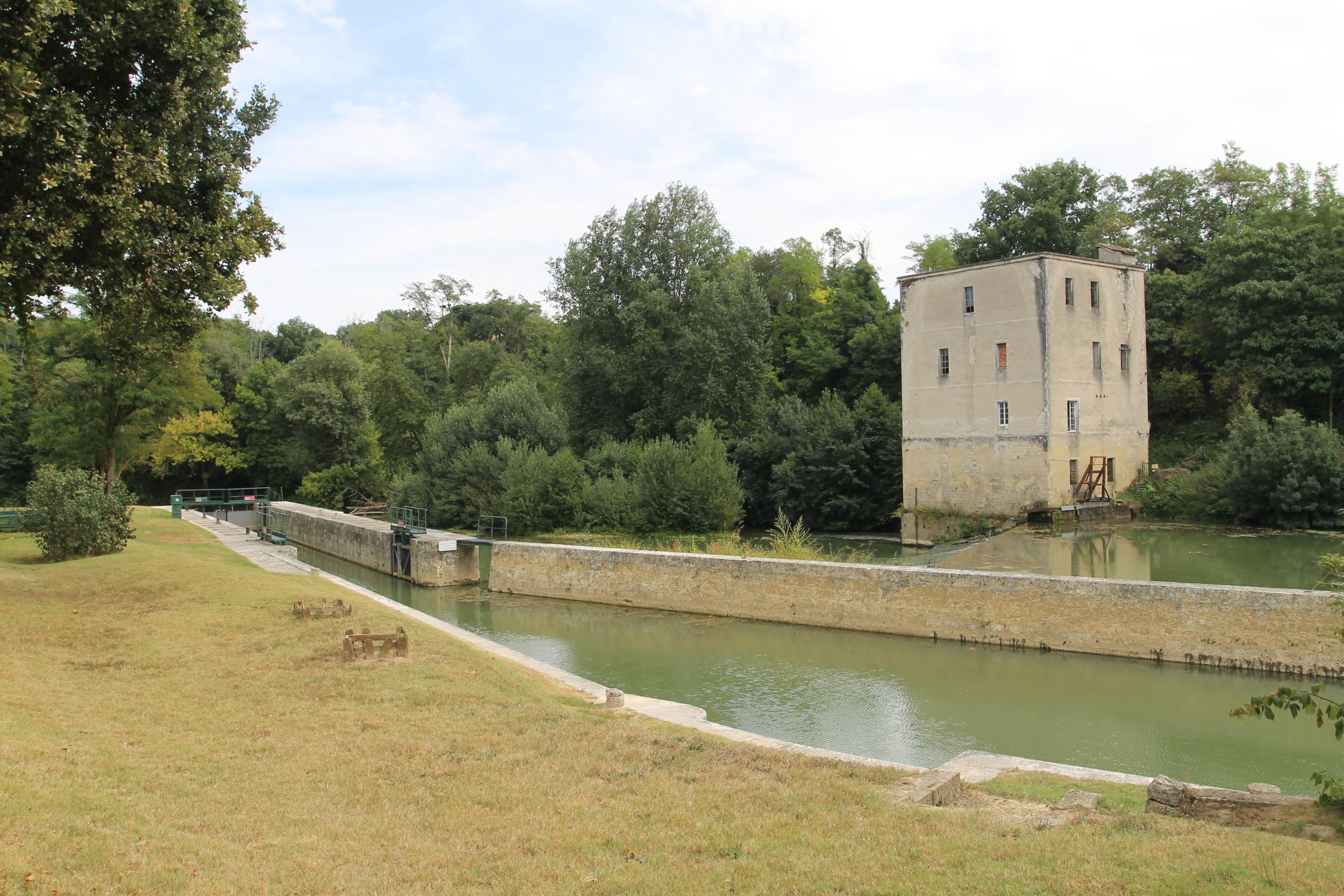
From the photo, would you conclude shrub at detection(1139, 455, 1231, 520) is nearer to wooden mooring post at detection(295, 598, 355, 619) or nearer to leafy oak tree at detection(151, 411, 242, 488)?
wooden mooring post at detection(295, 598, 355, 619)

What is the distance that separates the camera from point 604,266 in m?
44.0

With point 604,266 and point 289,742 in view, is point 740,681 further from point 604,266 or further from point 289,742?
point 604,266

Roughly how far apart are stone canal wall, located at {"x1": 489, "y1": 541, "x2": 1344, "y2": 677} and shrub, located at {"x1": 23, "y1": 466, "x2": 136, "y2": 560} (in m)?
11.5

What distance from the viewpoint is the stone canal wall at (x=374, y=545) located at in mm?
29109

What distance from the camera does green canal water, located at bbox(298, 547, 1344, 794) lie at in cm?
1182

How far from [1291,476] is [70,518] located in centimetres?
3241

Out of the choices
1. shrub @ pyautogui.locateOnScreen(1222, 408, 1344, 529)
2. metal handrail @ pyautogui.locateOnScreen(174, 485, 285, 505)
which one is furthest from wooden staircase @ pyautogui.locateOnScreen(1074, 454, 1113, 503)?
metal handrail @ pyautogui.locateOnScreen(174, 485, 285, 505)

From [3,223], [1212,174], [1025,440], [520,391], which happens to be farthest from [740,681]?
[1212,174]

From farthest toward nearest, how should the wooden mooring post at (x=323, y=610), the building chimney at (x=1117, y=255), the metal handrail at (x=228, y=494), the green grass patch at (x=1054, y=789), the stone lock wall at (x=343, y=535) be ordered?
the metal handrail at (x=228, y=494), the stone lock wall at (x=343, y=535), the building chimney at (x=1117, y=255), the wooden mooring post at (x=323, y=610), the green grass patch at (x=1054, y=789)

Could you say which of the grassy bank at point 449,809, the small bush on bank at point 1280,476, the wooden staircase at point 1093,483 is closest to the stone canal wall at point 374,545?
the grassy bank at point 449,809

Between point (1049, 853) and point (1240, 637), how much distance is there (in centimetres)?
1234

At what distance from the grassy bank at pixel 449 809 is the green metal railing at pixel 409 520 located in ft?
64.1

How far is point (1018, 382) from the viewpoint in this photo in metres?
30.1

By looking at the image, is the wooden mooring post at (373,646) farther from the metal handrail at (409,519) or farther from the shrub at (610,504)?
the shrub at (610,504)
